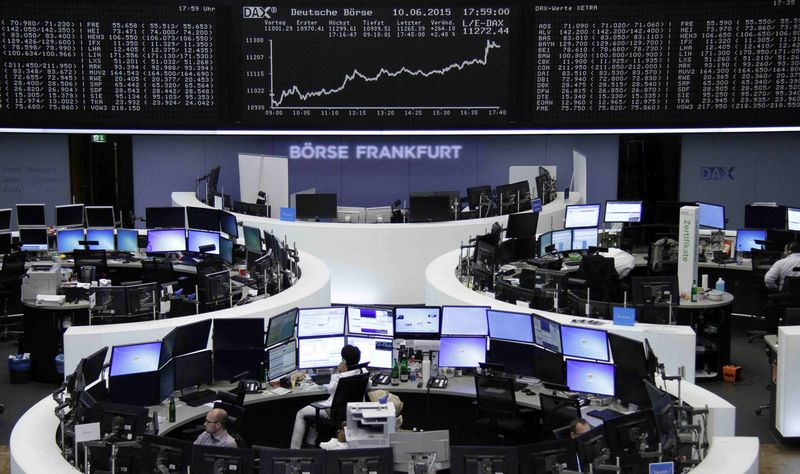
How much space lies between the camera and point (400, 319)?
9.28 meters

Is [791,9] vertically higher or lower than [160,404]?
higher

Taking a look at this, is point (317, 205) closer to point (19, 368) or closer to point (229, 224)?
point (229, 224)

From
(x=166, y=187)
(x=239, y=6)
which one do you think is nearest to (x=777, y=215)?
(x=239, y=6)

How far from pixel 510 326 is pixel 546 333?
0.36 m

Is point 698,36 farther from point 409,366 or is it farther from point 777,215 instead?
point 409,366

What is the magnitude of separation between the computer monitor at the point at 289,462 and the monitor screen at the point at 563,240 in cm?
749

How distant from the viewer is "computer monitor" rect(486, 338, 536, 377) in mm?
9016

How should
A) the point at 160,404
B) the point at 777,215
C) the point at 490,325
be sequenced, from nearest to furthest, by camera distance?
the point at 160,404 < the point at 490,325 < the point at 777,215

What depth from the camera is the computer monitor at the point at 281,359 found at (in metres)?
8.93

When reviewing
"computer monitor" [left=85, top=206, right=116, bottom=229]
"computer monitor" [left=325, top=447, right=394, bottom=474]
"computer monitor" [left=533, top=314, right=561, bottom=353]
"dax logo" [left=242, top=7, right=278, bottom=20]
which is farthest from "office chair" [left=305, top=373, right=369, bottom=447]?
"computer monitor" [left=85, top=206, right=116, bottom=229]

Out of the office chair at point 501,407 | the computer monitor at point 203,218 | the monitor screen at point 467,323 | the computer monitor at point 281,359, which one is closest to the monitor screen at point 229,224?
the computer monitor at point 203,218

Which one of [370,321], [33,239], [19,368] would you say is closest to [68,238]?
[33,239]

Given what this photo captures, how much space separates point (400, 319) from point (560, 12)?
4.36 metres

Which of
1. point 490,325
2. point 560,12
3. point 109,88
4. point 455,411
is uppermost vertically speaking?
point 560,12
